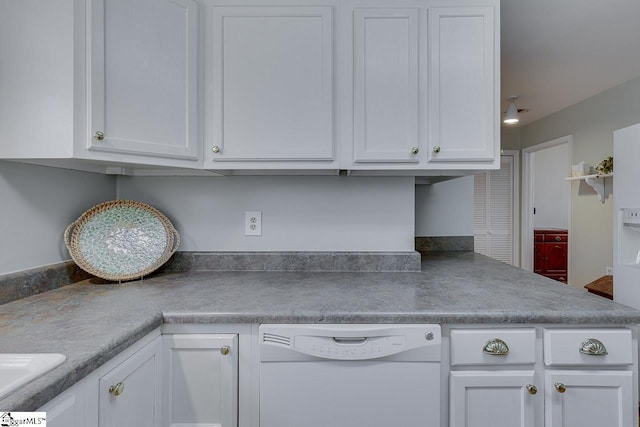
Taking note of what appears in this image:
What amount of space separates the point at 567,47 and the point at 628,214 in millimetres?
1352

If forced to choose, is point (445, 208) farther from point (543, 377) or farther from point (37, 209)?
point (37, 209)

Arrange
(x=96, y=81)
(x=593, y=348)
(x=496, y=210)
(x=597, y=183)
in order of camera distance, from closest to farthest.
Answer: (x=593, y=348), (x=96, y=81), (x=597, y=183), (x=496, y=210)

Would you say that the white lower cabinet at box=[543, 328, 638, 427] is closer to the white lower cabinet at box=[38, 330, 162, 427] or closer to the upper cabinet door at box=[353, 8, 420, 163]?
the upper cabinet door at box=[353, 8, 420, 163]

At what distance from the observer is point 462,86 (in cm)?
149

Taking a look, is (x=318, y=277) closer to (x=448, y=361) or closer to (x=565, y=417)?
(x=448, y=361)

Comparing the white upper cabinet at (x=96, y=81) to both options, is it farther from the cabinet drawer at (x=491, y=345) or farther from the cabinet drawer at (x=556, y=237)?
the cabinet drawer at (x=556, y=237)

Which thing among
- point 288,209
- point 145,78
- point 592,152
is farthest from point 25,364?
point 592,152

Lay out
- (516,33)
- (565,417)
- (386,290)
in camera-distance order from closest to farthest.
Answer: (565,417) < (386,290) < (516,33)

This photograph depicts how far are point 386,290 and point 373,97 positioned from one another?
2.64ft

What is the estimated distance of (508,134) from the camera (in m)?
5.23

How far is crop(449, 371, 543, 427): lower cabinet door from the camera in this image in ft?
3.64

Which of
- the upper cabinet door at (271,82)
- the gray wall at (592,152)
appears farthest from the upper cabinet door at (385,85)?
the gray wall at (592,152)

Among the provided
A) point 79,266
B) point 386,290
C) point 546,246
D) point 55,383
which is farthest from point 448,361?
point 546,246

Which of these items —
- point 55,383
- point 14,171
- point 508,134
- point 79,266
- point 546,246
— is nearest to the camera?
point 55,383
